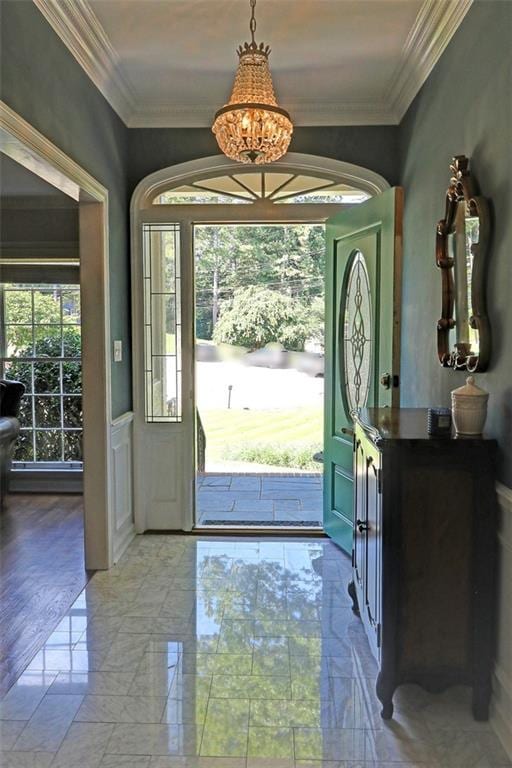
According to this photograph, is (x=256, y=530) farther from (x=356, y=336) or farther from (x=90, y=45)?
(x=90, y=45)

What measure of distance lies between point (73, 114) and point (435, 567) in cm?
277

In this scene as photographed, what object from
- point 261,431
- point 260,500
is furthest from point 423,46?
point 261,431

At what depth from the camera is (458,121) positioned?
7.85 ft

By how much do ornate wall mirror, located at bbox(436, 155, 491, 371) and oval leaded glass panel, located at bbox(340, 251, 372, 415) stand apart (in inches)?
31.2

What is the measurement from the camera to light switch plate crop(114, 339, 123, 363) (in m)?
3.47

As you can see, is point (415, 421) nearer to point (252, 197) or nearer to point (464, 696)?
point (464, 696)

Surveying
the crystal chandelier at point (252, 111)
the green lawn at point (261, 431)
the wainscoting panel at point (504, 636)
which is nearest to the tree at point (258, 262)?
the green lawn at point (261, 431)

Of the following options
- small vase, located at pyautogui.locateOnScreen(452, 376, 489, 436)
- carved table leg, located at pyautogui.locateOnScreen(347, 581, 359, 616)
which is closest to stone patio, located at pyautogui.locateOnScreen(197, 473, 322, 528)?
carved table leg, located at pyautogui.locateOnScreen(347, 581, 359, 616)

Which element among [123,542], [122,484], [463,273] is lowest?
[123,542]

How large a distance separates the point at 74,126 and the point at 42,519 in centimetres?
296

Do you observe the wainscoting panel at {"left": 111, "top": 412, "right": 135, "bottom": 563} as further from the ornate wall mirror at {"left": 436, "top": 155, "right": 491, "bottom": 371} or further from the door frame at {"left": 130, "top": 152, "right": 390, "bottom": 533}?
the ornate wall mirror at {"left": 436, "top": 155, "right": 491, "bottom": 371}

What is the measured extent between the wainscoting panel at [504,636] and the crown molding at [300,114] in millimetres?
2697

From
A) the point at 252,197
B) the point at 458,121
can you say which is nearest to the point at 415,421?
the point at 458,121

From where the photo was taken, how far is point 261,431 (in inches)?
295
